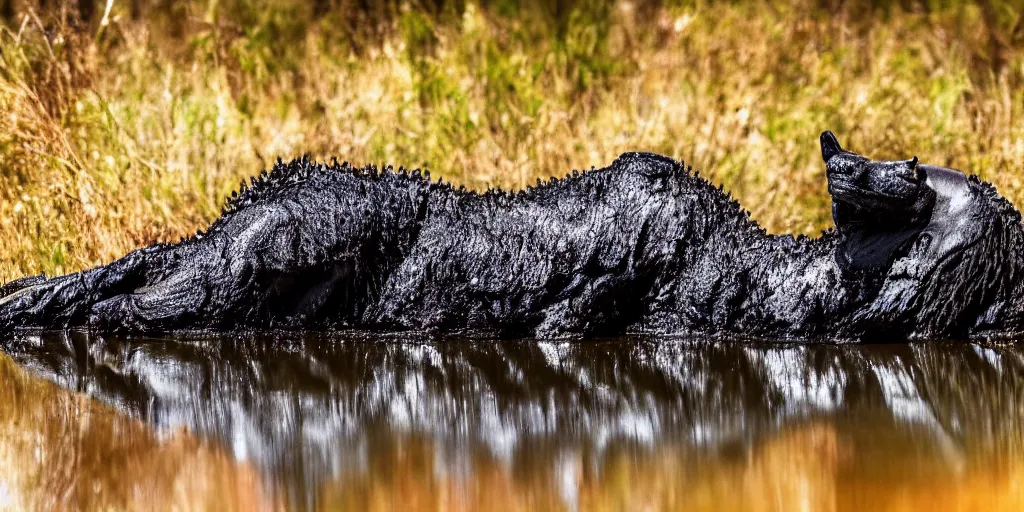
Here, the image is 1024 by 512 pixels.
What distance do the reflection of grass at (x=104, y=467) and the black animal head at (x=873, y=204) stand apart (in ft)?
9.95

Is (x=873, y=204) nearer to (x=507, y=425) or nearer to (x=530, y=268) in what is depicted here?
Result: (x=530, y=268)

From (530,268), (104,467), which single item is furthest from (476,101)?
(104,467)

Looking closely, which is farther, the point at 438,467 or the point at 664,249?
the point at 664,249

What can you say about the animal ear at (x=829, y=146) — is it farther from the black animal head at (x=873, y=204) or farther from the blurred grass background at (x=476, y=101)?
the blurred grass background at (x=476, y=101)

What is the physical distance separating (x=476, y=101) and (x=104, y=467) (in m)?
5.30

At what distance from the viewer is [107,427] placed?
3.77m

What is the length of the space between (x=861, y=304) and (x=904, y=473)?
208cm

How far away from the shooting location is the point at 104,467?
3.24 m

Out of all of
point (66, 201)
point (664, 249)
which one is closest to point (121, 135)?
point (66, 201)

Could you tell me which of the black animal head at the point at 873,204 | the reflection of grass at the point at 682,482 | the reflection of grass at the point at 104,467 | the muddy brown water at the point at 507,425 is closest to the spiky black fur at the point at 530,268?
the black animal head at the point at 873,204

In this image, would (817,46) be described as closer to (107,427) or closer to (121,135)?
(121,135)

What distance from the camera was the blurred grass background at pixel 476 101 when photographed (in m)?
7.82

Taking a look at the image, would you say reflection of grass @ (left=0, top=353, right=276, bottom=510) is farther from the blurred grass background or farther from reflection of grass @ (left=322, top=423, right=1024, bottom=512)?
the blurred grass background

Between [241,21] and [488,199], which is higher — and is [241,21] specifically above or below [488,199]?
above
